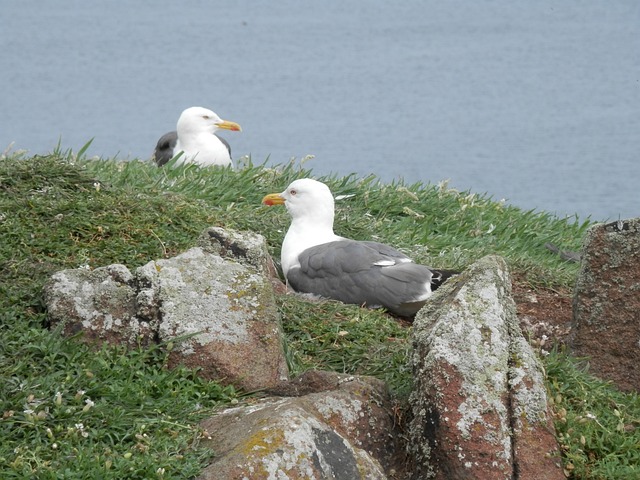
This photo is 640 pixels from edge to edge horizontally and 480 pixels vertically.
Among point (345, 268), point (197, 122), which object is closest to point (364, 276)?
point (345, 268)

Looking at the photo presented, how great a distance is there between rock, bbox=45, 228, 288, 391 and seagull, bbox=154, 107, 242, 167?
4752 millimetres

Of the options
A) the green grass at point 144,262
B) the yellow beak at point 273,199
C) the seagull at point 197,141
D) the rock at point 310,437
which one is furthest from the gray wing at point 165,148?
the rock at point 310,437

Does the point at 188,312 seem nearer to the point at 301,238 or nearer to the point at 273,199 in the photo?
the point at 301,238

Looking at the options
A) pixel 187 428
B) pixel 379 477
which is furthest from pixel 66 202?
pixel 379 477

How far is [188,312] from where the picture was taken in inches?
163

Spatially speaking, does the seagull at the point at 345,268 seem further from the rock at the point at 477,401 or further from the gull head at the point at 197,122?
the gull head at the point at 197,122

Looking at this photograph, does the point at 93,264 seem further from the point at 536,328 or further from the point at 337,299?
the point at 536,328

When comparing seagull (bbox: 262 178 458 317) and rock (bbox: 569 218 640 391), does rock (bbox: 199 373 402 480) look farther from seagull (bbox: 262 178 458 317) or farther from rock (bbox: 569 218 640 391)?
seagull (bbox: 262 178 458 317)

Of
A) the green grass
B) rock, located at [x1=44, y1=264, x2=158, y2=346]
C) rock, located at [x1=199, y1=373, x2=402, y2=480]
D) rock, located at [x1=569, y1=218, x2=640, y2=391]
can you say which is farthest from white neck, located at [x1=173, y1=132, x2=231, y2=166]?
rock, located at [x1=199, y1=373, x2=402, y2=480]

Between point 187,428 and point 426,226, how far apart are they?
3699 mm

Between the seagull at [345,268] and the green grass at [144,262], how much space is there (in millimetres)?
261

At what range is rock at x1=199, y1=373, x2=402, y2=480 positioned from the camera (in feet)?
10.9

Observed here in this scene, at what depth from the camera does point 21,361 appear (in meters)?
3.97

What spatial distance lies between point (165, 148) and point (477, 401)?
20.5ft
